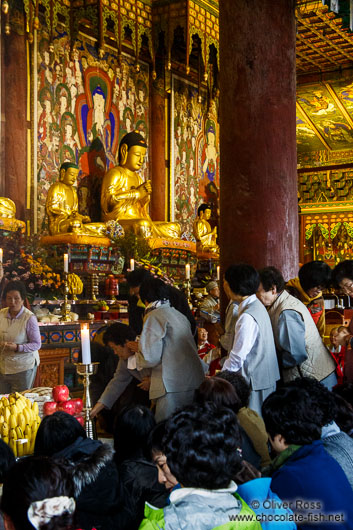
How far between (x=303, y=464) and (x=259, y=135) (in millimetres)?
2574

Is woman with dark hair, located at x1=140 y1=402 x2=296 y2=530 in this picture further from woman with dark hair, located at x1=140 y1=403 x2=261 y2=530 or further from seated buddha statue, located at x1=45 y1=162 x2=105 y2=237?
seated buddha statue, located at x1=45 y1=162 x2=105 y2=237

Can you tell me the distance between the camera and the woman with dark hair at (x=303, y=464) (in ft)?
5.40

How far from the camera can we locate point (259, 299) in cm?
320

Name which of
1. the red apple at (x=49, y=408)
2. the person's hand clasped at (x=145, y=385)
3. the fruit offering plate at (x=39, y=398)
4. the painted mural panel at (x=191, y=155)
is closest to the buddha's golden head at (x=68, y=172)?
the painted mural panel at (x=191, y=155)

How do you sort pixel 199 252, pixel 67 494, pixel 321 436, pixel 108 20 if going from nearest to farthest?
pixel 67 494, pixel 321 436, pixel 108 20, pixel 199 252

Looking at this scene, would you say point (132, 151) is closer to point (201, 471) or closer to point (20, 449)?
point (20, 449)

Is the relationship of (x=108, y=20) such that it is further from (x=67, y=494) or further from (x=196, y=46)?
(x=67, y=494)

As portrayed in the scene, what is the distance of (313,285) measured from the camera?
130 inches

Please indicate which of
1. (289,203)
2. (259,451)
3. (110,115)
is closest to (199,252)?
(110,115)

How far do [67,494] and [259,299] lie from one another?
203 centimetres

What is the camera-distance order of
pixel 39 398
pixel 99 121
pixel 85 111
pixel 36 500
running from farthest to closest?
pixel 99 121, pixel 85 111, pixel 39 398, pixel 36 500

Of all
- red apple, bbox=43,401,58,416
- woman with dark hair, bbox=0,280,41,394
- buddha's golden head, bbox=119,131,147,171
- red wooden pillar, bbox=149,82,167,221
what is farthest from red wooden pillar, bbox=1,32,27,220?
red apple, bbox=43,401,58,416

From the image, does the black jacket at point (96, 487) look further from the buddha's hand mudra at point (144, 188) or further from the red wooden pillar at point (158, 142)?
the red wooden pillar at point (158, 142)

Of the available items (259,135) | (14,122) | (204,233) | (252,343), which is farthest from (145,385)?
(204,233)
